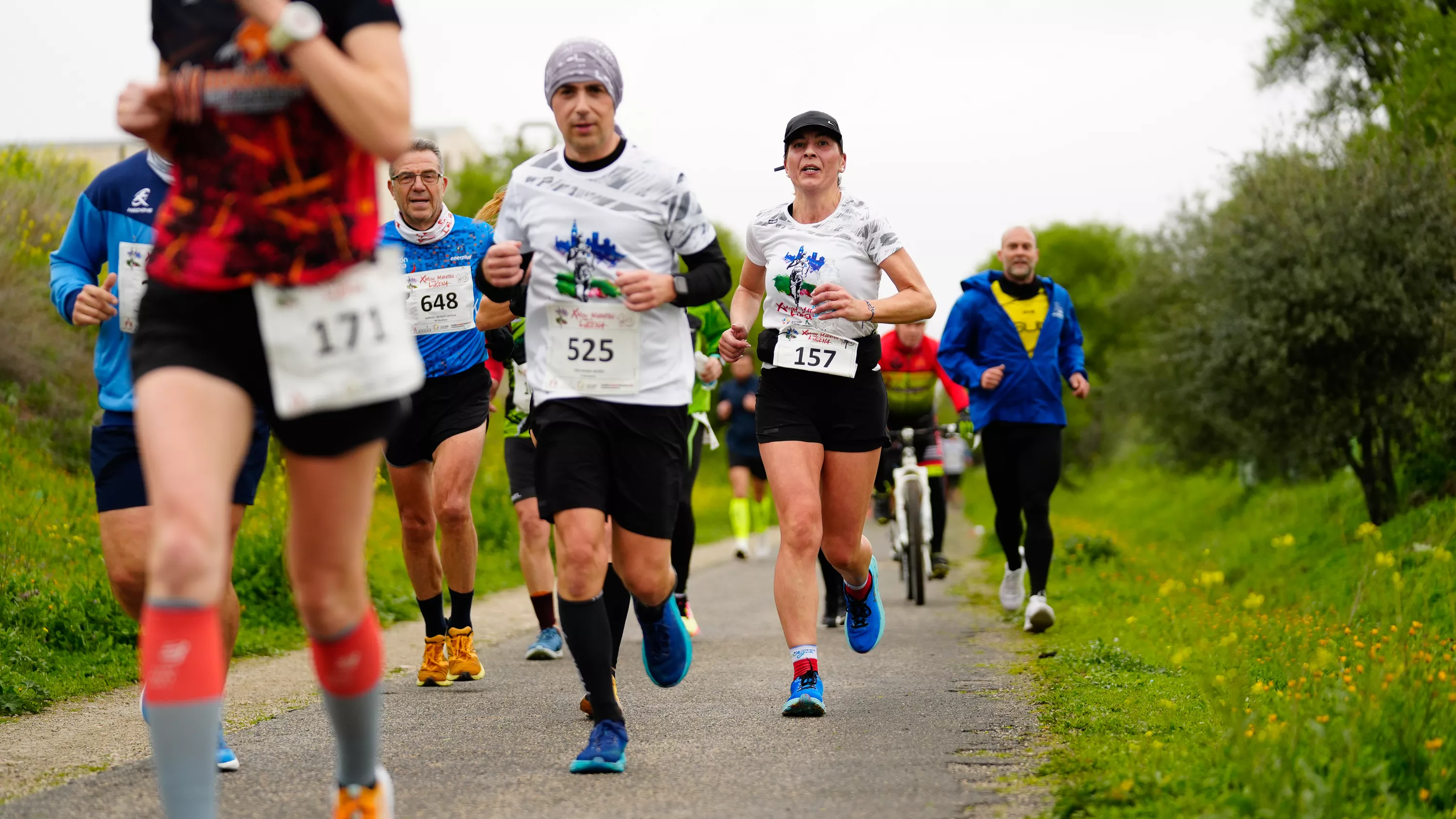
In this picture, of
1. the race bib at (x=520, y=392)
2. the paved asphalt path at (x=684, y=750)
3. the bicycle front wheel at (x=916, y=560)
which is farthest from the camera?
the bicycle front wheel at (x=916, y=560)

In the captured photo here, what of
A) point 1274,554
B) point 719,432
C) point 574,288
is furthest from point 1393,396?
point 719,432

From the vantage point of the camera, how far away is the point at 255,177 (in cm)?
338

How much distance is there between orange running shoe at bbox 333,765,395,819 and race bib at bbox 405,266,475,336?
3.54 metres

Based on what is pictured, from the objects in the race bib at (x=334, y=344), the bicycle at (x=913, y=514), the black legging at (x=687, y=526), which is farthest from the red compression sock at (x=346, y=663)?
the bicycle at (x=913, y=514)

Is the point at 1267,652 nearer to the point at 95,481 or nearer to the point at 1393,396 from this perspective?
the point at 95,481

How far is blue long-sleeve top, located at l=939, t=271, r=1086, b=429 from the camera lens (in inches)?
364

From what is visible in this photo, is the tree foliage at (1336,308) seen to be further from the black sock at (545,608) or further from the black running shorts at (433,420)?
the black running shorts at (433,420)

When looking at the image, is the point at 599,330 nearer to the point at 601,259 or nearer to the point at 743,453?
the point at 601,259

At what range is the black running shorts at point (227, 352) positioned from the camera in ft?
10.9

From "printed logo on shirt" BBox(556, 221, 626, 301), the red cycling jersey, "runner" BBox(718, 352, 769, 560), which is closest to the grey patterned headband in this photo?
"printed logo on shirt" BBox(556, 221, 626, 301)

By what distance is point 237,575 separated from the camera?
32.0ft

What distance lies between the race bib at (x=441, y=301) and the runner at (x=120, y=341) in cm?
183

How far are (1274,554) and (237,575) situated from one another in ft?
30.5

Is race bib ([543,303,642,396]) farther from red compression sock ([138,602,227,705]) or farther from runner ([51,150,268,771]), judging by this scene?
red compression sock ([138,602,227,705])
